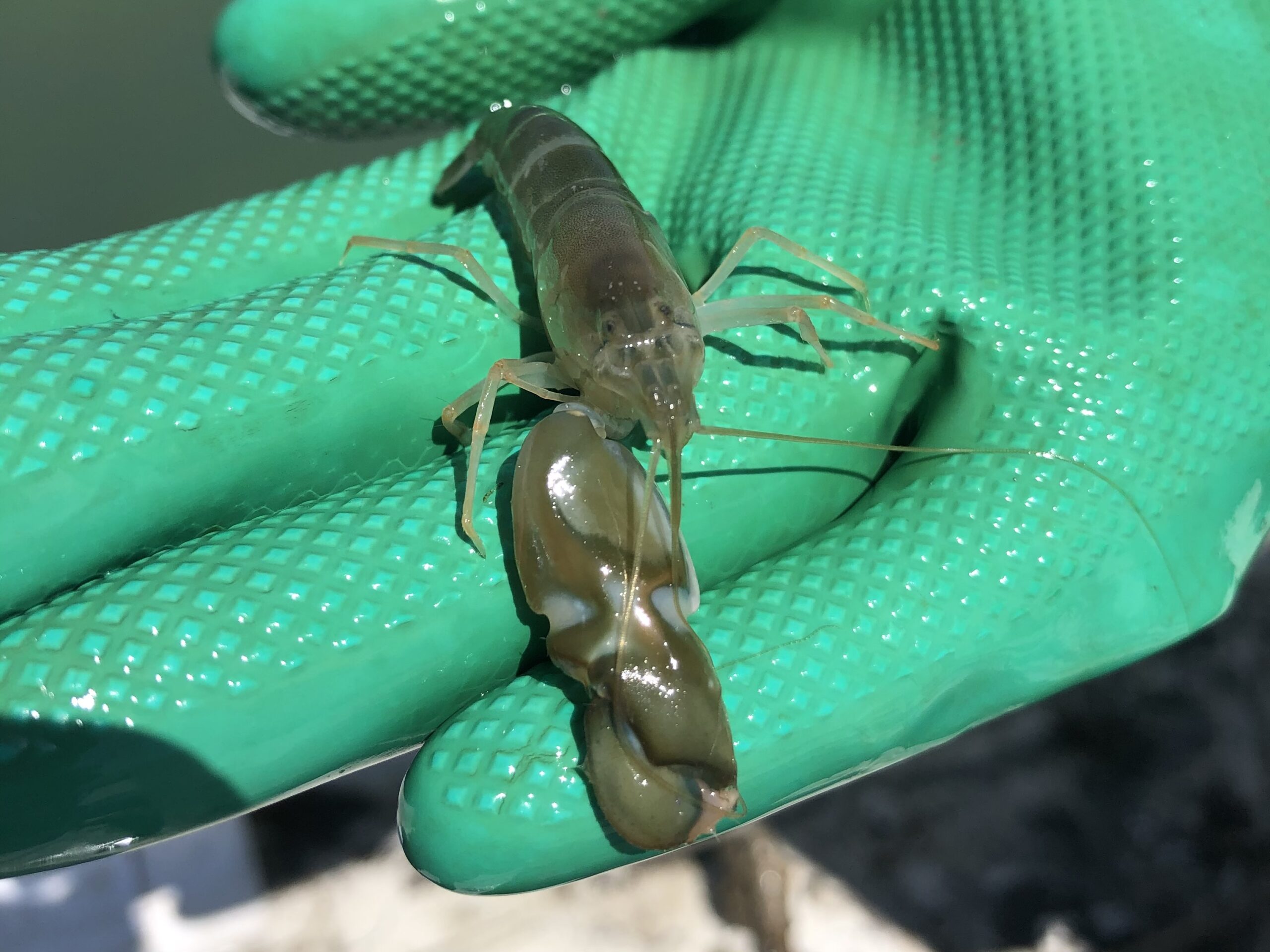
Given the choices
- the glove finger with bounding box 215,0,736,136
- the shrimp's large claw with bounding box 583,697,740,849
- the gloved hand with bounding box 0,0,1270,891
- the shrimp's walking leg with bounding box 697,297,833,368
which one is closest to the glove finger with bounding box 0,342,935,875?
the gloved hand with bounding box 0,0,1270,891

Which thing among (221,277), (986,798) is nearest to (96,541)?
(221,277)

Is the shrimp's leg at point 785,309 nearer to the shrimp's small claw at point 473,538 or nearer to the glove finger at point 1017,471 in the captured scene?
the glove finger at point 1017,471

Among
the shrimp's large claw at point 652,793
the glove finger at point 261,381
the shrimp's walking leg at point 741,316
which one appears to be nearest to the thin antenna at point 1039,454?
the glove finger at point 261,381

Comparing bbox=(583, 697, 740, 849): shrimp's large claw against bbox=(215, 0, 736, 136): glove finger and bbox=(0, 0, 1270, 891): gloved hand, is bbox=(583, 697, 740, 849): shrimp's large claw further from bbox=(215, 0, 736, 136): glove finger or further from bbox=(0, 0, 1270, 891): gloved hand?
bbox=(215, 0, 736, 136): glove finger

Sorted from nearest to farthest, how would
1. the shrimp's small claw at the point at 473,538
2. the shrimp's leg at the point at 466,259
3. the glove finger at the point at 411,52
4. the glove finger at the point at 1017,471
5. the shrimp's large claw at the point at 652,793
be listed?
the shrimp's large claw at the point at 652,793, the glove finger at the point at 1017,471, the shrimp's small claw at the point at 473,538, the shrimp's leg at the point at 466,259, the glove finger at the point at 411,52

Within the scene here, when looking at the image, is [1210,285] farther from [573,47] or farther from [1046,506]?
Answer: [573,47]

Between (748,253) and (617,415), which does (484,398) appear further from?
(748,253)

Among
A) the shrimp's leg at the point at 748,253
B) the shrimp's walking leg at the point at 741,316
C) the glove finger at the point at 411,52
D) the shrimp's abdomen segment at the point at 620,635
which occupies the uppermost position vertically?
the glove finger at the point at 411,52
